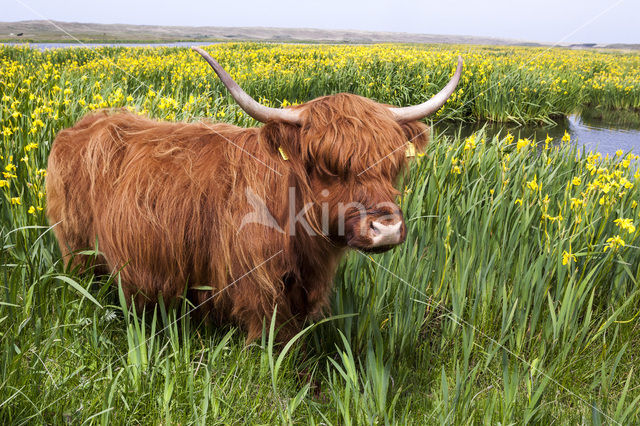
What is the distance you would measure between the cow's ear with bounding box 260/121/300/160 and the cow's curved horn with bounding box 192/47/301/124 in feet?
0.08

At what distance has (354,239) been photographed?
1.68 meters

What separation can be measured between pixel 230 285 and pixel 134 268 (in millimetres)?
472

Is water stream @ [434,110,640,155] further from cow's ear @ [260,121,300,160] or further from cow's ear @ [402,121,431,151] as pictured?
cow's ear @ [260,121,300,160]

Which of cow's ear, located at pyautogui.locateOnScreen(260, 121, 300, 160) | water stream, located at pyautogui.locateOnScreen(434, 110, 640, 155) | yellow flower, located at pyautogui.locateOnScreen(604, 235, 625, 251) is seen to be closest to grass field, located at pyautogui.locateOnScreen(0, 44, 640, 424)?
yellow flower, located at pyautogui.locateOnScreen(604, 235, 625, 251)

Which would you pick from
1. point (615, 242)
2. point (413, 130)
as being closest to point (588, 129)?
point (615, 242)

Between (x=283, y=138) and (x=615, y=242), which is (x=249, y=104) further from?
(x=615, y=242)

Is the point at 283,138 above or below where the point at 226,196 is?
above

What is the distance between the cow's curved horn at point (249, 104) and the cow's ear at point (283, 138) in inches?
1.0

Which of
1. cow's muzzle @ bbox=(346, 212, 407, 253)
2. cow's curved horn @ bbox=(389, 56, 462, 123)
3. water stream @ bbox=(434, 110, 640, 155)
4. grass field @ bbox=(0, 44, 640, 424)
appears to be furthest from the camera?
water stream @ bbox=(434, 110, 640, 155)

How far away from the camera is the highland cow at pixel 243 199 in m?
1.76

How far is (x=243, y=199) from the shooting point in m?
1.87

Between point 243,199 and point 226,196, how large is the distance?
0.08 m

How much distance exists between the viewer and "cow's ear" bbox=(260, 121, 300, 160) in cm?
180

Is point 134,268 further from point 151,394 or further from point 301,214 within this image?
point 301,214
